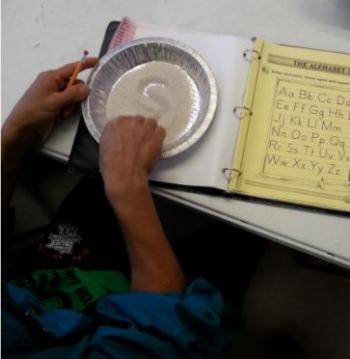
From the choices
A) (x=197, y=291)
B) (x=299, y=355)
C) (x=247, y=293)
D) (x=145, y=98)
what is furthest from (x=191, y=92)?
(x=299, y=355)

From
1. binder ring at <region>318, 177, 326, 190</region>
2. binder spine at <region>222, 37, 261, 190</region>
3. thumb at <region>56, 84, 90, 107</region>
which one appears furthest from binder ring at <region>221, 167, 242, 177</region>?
thumb at <region>56, 84, 90, 107</region>

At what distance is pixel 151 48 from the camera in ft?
2.23

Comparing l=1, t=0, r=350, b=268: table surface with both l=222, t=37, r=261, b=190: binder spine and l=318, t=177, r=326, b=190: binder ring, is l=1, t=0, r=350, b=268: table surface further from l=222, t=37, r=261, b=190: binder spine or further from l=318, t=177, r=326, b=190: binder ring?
l=318, t=177, r=326, b=190: binder ring

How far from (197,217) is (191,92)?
470mm

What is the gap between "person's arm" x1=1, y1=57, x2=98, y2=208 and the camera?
644mm

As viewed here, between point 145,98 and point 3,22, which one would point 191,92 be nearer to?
point 145,98

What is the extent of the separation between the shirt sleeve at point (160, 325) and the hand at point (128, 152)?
0.50 ft

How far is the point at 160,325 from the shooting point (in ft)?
1.84

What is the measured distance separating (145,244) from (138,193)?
8 centimetres

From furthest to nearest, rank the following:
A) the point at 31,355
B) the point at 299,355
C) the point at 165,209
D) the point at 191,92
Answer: the point at 165,209 < the point at 299,355 < the point at 191,92 < the point at 31,355

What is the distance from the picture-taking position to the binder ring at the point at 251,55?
0.67 metres

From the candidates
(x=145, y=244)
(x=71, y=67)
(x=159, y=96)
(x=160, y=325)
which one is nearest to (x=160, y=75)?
(x=159, y=96)

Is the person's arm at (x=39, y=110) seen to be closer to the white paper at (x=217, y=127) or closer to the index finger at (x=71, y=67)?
the index finger at (x=71, y=67)

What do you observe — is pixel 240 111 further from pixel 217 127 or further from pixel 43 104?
pixel 43 104
